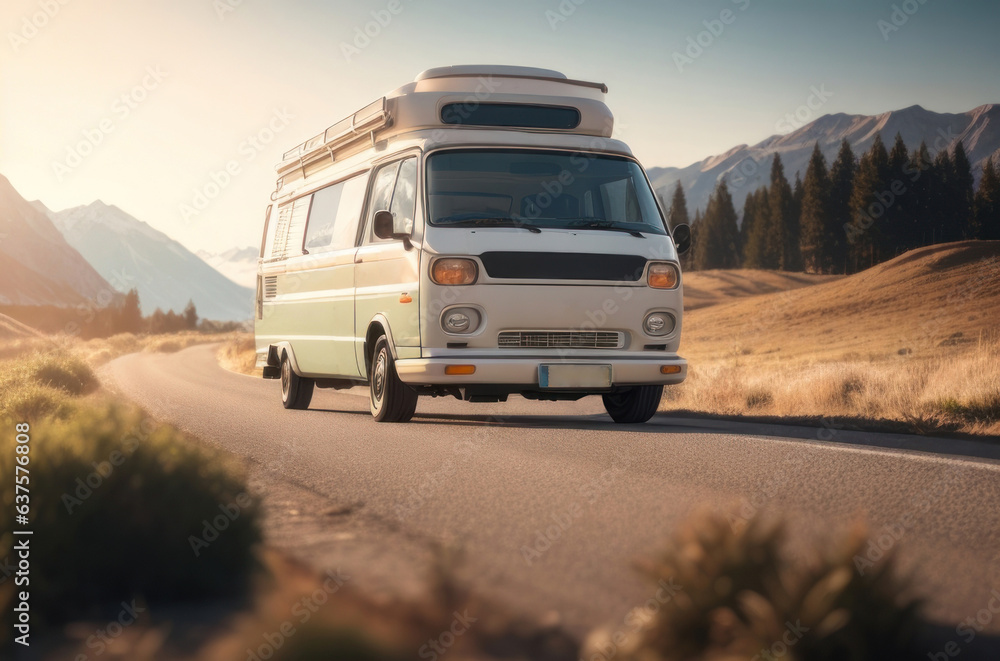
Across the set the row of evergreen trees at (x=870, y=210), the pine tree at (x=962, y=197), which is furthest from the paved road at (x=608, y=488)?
the pine tree at (x=962, y=197)

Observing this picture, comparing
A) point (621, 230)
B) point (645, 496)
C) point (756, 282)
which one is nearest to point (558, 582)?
point (645, 496)

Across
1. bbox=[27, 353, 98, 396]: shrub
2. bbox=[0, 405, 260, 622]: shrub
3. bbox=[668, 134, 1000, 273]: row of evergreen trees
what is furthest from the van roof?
bbox=[668, 134, 1000, 273]: row of evergreen trees

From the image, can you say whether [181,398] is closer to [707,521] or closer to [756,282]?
[707,521]

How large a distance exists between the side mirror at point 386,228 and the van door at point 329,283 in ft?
4.62

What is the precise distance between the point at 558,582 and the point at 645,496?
1970 millimetres

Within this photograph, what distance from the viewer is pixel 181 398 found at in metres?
16.3

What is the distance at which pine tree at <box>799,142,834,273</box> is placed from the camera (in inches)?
3935

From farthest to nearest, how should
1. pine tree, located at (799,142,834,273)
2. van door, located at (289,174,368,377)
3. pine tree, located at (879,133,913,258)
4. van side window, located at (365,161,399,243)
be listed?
1. pine tree, located at (799,142,834,273)
2. pine tree, located at (879,133,913,258)
3. van door, located at (289,174,368,377)
4. van side window, located at (365,161,399,243)

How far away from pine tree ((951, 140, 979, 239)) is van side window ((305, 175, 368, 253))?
93.9 meters

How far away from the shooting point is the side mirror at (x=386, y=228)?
9.27 meters

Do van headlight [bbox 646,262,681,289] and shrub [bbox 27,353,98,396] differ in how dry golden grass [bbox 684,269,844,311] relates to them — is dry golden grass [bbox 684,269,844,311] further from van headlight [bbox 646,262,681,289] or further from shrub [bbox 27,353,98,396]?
van headlight [bbox 646,262,681,289]

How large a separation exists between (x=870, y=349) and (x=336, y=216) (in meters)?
32.5

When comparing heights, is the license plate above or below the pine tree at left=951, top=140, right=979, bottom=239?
below

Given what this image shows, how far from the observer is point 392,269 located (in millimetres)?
9633
